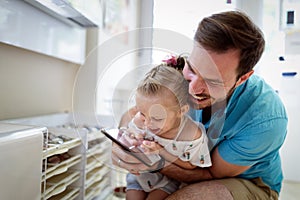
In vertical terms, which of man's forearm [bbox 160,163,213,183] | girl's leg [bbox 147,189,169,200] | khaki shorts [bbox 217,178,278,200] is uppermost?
man's forearm [bbox 160,163,213,183]

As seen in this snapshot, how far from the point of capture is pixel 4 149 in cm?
61

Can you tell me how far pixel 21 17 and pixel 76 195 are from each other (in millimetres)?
716

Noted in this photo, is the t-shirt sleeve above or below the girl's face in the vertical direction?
below

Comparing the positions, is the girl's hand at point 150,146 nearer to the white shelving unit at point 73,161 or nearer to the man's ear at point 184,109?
the man's ear at point 184,109

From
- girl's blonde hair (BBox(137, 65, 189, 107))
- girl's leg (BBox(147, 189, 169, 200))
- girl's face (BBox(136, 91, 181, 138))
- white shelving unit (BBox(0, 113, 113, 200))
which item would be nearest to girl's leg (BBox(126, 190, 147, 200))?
girl's leg (BBox(147, 189, 169, 200))

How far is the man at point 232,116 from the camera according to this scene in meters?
0.74

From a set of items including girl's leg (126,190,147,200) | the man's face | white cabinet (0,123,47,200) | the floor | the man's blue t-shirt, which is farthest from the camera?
the floor

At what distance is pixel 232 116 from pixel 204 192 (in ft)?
0.82

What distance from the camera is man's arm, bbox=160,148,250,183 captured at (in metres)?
Result: 0.88

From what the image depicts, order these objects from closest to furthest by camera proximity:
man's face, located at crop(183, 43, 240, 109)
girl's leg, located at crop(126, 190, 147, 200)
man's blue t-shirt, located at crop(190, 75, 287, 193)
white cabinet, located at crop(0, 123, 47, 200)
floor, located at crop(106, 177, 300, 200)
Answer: white cabinet, located at crop(0, 123, 47, 200) < man's face, located at crop(183, 43, 240, 109) < man's blue t-shirt, located at crop(190, 75, 287, 193) < girl's leg, located at crop(126, 190, 147, 200) < floor, located at crop(106, 177, 300, 200)

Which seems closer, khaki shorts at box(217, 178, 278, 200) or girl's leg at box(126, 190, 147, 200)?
khaki shorts at box(217, 178, 278, 200)

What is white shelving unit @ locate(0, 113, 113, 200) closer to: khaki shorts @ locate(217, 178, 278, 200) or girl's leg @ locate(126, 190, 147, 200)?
girl's leg @ locate(126, 190, 147, 200)

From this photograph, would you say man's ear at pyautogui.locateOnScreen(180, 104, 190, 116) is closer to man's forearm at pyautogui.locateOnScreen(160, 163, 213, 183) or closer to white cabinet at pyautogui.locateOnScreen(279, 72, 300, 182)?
man's forearm at pyautogui.locateOnScreen(160, 163, 213, 183)

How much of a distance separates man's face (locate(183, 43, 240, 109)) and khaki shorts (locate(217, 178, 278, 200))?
281mm
